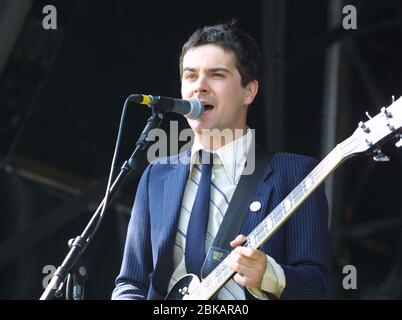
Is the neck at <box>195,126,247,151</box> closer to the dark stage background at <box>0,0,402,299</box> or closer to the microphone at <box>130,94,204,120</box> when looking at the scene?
the microphone at <box>130,94,204,120</box>

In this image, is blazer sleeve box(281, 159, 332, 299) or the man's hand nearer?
the man's hand

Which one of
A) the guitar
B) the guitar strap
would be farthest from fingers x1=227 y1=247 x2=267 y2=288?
the guitar strap

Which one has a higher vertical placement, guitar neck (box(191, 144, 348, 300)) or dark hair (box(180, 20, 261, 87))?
dark hair (box(180, 20, 261, 87))

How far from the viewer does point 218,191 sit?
3.24 m

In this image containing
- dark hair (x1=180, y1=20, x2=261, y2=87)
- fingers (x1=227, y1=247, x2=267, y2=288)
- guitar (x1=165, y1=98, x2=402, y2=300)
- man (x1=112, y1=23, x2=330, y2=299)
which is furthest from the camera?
dark hair (x1=180, y1=20, x2=261, y2=87)

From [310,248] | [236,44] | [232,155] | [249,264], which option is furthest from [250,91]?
[249,264]

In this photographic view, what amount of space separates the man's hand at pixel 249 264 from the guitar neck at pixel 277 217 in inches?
4.9

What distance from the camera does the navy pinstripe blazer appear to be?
302 centimetres

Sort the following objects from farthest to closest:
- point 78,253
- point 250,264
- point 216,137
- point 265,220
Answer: point 216,137
point 265,220
point 78,253
point 250,264

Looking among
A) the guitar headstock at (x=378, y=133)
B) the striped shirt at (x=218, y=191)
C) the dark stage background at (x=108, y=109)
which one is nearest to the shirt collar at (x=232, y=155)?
the striped shirt at (x=218, y=191)

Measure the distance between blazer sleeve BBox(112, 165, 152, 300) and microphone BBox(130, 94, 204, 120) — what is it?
1.34 ft

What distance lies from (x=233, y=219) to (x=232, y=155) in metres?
0.29

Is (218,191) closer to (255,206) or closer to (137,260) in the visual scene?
(255,206)

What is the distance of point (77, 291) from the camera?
286 centimetres
